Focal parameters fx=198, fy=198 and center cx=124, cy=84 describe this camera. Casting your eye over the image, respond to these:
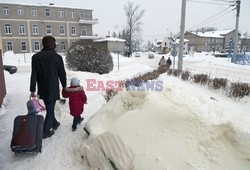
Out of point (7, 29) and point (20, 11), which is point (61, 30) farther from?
Answer: point (7, 29)

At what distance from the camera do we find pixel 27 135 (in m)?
3.02

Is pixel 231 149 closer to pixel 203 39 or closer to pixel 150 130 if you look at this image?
pixel 150 130

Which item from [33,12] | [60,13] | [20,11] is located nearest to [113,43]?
[60,13]

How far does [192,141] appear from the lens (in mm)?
2439

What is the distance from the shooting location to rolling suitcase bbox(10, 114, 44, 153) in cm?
299

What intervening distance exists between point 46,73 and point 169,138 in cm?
231

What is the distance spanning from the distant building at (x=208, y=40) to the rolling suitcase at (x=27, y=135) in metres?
84.1

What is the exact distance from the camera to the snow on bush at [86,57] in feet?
34.1

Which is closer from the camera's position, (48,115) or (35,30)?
(48,115)

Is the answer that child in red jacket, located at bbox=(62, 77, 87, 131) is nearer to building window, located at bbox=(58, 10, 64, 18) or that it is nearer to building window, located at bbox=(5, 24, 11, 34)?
building window, located at bbox=(5, 24, 11, 34)

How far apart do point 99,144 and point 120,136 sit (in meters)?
0.38

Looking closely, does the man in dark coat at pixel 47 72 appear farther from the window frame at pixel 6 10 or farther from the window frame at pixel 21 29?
the window frame at pixel 6 10

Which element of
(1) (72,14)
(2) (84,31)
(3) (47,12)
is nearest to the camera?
(3) (47,12)

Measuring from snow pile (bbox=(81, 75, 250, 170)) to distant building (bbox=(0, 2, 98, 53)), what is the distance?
41.1 metres
